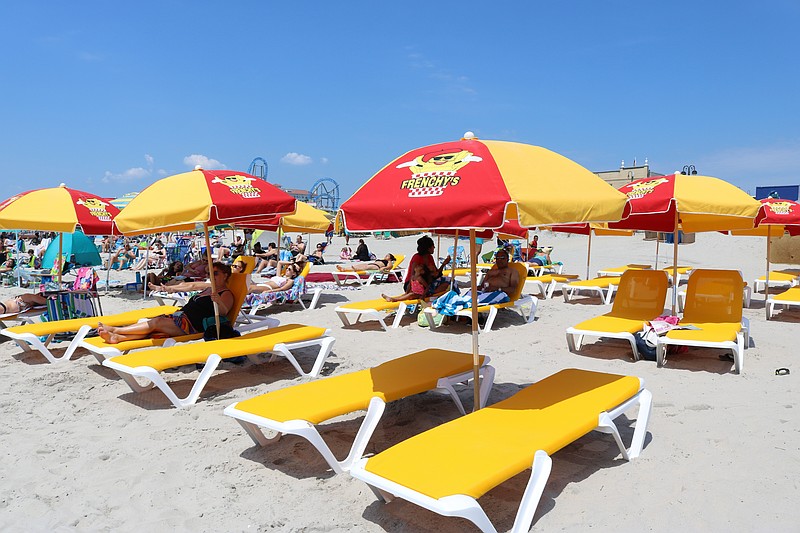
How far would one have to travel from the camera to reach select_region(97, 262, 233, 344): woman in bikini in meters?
5.67

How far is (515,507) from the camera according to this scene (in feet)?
10.0

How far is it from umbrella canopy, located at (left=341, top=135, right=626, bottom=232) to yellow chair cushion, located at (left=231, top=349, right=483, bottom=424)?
112cm

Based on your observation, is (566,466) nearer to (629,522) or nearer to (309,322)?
(629,522)

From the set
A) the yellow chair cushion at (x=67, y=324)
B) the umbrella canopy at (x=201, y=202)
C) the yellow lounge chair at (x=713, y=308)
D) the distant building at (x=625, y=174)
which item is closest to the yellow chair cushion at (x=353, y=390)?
the umbrella canopy at (x=201, y=202)

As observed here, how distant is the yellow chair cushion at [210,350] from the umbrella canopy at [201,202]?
1.10m

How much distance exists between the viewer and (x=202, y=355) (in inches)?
191

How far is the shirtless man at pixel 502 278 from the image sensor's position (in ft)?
28.2

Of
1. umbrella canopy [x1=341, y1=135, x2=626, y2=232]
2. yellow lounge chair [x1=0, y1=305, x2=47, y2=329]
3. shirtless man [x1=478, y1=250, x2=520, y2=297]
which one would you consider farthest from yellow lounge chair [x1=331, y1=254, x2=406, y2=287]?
umbrella canopy [x1=341, y1=135, x2=626, y2=232]

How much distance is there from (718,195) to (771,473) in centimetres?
379

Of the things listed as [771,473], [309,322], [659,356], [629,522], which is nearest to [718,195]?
[659,356]

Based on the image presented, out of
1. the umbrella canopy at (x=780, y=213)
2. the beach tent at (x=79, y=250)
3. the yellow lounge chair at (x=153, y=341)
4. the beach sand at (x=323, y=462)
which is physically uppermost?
the umbrella canopy at (x=780, y=213)

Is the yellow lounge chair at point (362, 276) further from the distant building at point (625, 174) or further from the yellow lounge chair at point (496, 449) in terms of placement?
the distant building at point (625, 174)

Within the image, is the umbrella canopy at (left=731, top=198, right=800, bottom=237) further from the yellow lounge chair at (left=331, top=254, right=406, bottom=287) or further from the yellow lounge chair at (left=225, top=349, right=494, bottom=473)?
the yellow lounge chair at (left=331, top=254, right=406, bottom=287)

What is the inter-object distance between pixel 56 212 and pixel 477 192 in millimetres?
6524
